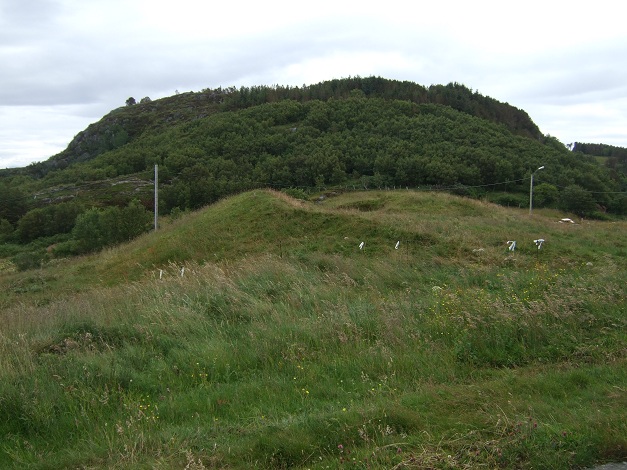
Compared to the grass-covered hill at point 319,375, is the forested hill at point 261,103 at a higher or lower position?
higher

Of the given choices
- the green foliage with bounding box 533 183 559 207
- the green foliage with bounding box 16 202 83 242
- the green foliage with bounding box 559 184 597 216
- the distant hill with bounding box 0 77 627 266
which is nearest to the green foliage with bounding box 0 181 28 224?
the distant hill with bounding box 0 77 627 266

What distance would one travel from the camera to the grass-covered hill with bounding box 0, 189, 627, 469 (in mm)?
3322

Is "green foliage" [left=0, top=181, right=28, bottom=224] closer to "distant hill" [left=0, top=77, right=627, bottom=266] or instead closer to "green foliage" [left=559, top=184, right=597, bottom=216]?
"distant hill" [left=0, top=77, right=627, bottom=266]

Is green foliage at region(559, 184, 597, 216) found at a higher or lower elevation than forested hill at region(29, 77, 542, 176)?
lower

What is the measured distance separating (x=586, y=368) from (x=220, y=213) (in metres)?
19.4

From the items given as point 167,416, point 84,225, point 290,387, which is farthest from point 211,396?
point 84,225

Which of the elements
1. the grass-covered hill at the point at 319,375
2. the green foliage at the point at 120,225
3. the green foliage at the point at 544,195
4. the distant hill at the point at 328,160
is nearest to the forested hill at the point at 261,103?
the distant hill at the point at 328,160

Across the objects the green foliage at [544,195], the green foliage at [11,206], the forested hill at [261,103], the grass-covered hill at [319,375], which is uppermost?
the forested hill at [261,103]

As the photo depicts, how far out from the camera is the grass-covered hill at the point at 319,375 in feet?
10.9

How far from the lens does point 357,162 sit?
7262cm

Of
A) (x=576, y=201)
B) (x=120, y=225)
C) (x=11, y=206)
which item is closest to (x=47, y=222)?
(x=11, y=206)

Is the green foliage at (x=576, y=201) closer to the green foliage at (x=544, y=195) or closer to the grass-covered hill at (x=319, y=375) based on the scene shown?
the green foliage at (x=544, y=195)

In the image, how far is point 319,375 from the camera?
460 centimetres

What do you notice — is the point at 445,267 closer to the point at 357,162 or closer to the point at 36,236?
the point at 36,236
